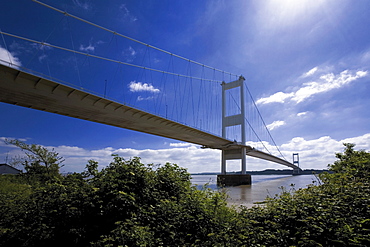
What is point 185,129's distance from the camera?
28047 mm

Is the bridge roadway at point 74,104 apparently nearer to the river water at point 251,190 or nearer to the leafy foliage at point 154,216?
the river water at point 251,190

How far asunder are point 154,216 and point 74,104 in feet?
57.9

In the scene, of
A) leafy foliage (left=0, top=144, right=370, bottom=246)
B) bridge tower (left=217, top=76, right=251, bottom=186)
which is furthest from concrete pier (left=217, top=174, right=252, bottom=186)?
leafy foliage (left=0, top=144, right=370, bottom=246)

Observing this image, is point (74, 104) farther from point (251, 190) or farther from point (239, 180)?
point (239, 180)

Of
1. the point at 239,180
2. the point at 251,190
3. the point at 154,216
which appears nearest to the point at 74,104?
the point at 154,216

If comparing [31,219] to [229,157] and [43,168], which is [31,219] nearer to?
[43,168]

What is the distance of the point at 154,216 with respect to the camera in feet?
12.3

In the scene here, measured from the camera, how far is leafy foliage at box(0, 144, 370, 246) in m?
2.94

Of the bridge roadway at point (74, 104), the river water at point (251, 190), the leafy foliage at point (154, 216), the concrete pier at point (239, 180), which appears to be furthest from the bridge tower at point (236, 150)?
the leafy foliage at point (154, 216)

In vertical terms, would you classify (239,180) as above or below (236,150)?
below

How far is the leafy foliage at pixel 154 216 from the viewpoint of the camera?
2941 mm

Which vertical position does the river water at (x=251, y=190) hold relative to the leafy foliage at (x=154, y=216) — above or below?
below

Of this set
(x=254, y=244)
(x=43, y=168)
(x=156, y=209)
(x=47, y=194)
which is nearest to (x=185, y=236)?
(x=156, y=209)

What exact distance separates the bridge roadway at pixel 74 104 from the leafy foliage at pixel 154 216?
13.1 meters
